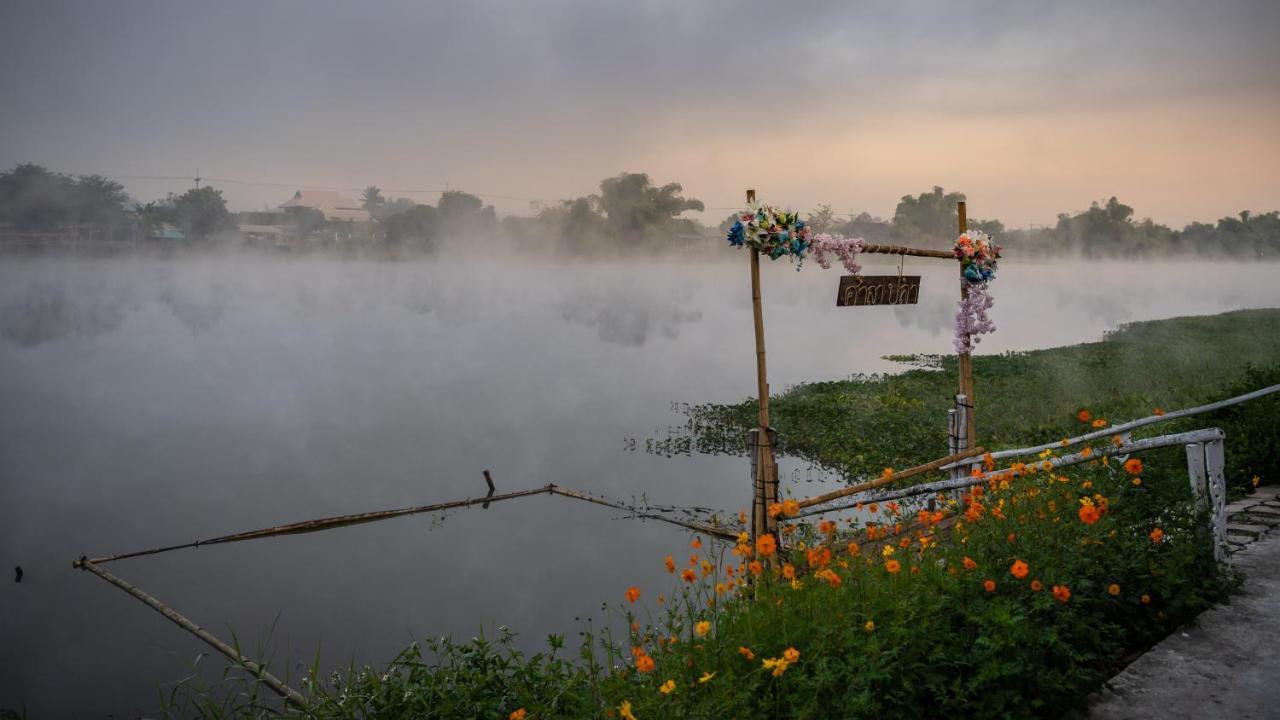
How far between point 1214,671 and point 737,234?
489 centimetres

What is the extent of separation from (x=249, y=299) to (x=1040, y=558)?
8761cm

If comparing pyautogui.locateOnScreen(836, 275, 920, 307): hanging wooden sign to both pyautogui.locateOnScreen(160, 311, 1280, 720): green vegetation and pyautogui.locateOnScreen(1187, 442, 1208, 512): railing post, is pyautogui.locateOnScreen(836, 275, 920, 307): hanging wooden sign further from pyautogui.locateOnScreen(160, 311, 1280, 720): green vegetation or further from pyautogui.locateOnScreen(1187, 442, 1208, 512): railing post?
pyautogui.locateOnScreen(1187, 442, 1208, 512): railing post

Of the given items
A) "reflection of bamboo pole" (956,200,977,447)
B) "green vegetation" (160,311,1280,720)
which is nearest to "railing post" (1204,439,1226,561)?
"green vegetation" (160,311,1280,720)

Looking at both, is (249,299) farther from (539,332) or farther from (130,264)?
(539,332)

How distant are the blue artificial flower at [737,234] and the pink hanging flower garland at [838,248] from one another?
88 cm

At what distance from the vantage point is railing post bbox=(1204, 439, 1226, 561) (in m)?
5.15

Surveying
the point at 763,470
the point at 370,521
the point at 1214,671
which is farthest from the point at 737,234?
the point at 370,521

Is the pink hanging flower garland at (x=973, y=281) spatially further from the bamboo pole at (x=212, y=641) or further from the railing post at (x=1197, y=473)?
the bamboo pole at (x=212, y=641)

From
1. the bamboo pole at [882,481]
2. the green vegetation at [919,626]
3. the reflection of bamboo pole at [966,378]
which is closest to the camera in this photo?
the green vegetation at [919,626]

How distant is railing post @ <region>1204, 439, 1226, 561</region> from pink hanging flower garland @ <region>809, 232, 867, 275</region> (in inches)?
142

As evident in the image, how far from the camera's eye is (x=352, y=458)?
22609 mm

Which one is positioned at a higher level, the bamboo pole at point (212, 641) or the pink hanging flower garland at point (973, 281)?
the pink hanging flower garland at point (973, 281)

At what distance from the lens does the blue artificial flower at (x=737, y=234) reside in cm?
758

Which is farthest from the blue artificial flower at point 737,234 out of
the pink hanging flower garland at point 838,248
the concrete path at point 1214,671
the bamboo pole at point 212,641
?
the bamboo pole at point 212,641
